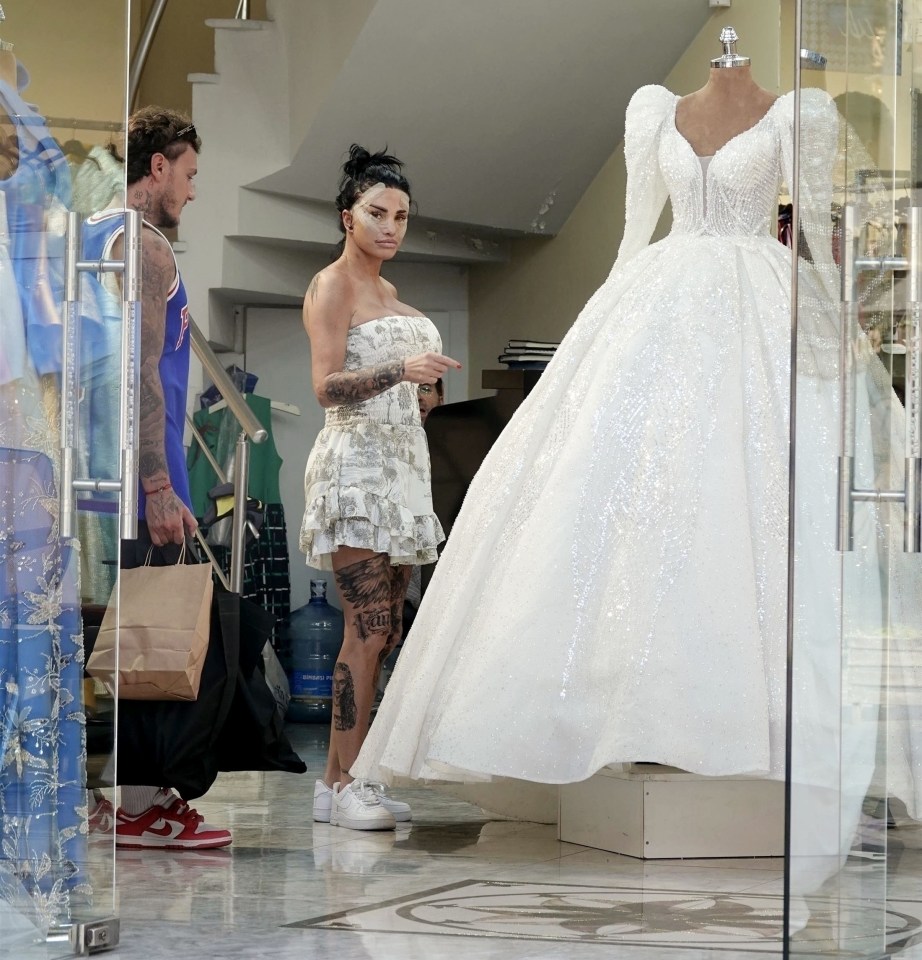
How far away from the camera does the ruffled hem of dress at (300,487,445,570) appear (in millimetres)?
3510

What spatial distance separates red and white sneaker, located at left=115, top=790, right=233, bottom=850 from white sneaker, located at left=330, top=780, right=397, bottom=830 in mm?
300

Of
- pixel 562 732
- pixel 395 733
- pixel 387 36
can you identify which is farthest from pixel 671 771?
pixel 387 36

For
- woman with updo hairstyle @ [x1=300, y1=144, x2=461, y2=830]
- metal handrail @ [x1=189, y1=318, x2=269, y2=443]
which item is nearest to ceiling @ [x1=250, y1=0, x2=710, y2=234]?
metal handrail @ [x1=189, y1=318, x2=269, y2=443]

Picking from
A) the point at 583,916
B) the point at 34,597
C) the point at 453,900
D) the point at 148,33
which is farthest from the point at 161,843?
the point at 148,33

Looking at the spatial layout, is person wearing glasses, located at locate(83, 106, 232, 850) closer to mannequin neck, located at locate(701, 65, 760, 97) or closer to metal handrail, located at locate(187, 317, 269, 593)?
metal handrail, located at locate(187, 317, 269, 593)

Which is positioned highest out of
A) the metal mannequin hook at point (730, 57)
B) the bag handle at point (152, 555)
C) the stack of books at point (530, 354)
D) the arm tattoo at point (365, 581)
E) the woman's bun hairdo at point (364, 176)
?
the metal mannequin hook at point (730, 57)

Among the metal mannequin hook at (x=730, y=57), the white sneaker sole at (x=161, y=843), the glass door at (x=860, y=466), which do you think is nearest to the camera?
the glass door at (x=860, y=466)

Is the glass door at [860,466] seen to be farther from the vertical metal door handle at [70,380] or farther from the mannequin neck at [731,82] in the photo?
the mannequin neck at [731,82]

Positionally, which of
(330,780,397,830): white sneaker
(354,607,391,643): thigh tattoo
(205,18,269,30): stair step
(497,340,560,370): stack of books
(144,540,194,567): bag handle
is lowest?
(330,780,397,830): white sneaker

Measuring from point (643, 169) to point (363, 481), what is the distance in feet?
2.91

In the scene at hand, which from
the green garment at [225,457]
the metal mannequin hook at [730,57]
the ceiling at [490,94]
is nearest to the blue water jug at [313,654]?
the green garment at [225,457]

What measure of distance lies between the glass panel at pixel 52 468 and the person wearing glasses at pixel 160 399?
2.79 ft

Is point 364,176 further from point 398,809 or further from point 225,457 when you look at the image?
point 225,457

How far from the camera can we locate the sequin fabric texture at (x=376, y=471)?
352 cm
